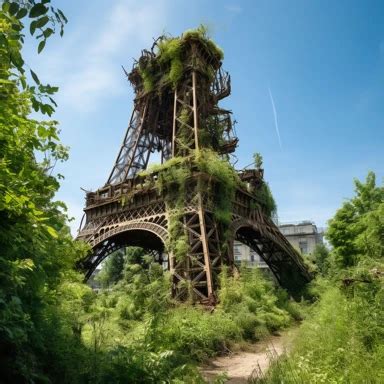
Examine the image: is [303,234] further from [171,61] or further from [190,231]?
[190,231]

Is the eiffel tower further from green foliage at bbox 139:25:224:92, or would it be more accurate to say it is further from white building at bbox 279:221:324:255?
white building at bbox 279:221:324:255

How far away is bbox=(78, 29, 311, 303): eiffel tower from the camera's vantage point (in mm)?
18812

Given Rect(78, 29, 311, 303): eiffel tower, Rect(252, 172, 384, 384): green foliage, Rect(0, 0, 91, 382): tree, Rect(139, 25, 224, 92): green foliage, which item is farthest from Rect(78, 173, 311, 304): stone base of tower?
Rect(0, 0, 91, 382): tree

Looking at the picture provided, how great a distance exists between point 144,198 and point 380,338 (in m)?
17.5

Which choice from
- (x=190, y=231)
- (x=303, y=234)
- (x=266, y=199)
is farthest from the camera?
(x=303, y=234)

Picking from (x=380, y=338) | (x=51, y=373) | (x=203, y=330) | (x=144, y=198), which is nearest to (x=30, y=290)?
(x=51, y=373)

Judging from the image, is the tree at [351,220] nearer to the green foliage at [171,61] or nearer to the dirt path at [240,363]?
the dirt path at [240,363]

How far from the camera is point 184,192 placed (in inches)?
792

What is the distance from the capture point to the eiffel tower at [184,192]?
18812 millimetres

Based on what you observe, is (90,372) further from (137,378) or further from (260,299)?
(260,299)

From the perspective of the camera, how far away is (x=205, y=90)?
86.4 ft

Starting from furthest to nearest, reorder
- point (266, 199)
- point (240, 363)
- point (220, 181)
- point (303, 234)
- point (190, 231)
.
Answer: point (303, 234) < point (266, 199) < point (220, 181) < point (190, 231) < point (240, 363)

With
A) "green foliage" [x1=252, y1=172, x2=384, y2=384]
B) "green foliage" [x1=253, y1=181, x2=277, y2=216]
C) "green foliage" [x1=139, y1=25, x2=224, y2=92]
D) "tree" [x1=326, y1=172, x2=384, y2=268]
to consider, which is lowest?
"green foliage" [x1=252, y1=172, x2=384, y2=384]

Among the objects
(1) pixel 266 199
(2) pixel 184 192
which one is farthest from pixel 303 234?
(2) pixel 184 192
